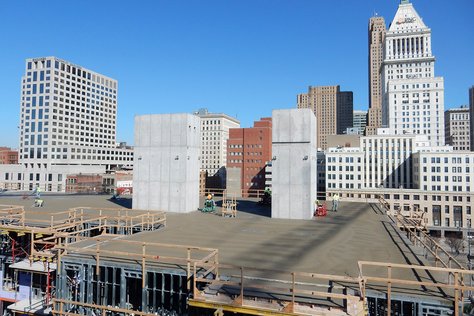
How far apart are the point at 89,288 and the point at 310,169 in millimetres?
20207

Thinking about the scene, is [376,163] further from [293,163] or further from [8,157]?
[8,157]

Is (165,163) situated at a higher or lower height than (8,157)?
lower

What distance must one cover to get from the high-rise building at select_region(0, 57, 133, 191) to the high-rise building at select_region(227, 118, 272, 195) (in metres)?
47.8

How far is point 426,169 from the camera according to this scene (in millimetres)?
100125

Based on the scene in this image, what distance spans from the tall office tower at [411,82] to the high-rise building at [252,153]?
4553 cm

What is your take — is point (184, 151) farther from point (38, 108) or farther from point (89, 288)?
point (38, 108)

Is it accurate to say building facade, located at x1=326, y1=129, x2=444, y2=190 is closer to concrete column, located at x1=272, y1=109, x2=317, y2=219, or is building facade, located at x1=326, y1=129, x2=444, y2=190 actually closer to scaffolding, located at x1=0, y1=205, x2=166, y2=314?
concrete column, located at x1=272, y1=109, x2=317, y2=219

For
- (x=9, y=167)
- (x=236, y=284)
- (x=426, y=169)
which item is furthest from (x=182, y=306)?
(x=9, y=167)

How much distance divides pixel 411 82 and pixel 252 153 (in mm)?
73007

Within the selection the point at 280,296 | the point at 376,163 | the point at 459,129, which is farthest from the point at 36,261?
the point at 459,129

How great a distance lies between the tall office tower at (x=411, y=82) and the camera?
133375mm

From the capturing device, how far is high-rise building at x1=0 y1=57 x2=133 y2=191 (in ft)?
363

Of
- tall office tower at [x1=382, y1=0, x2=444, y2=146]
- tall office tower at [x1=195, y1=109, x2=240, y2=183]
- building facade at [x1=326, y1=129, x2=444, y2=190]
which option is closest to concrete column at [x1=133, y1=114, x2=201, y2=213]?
building facade at [x1=326, y1=129, x2=444, y2=190]

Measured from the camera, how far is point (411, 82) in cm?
13862
